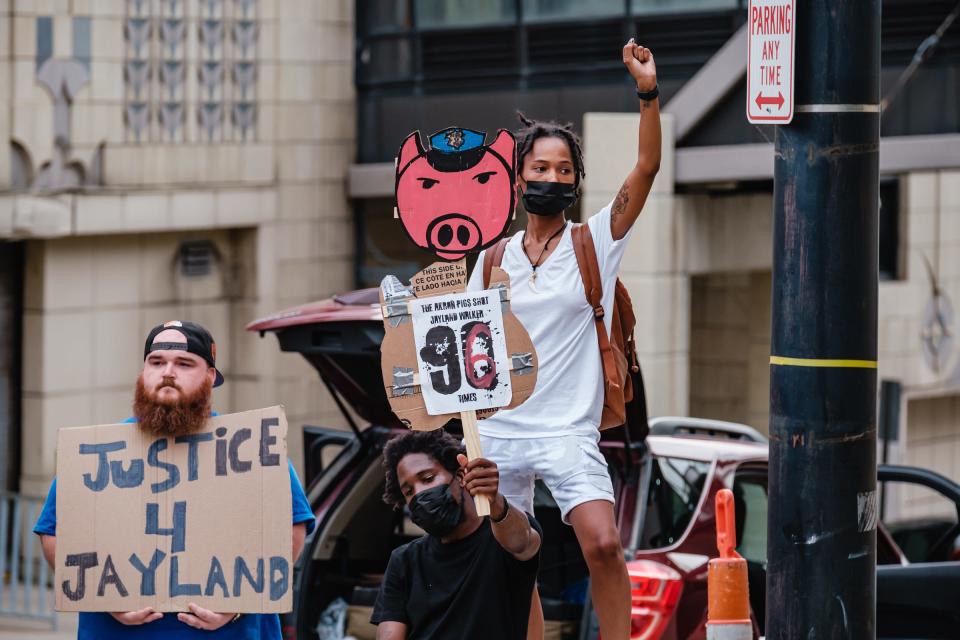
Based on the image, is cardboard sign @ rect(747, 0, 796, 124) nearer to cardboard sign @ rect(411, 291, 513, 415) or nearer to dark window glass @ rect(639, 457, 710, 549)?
cardboard sign @ rect(411, 291, 513, 415)

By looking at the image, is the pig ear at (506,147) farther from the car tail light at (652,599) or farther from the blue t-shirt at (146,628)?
the car tail light at (652,599)

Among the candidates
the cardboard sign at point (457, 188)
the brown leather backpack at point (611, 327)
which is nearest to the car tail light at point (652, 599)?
the brown leather backpack at point (611, 327)

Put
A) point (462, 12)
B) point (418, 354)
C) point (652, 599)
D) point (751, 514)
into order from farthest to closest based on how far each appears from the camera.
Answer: point (462, 12) < point (751, 514) < point (652, 599) < point (418, 354)

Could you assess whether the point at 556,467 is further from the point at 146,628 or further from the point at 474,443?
the point at 146,628

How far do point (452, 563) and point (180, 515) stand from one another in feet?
2.57

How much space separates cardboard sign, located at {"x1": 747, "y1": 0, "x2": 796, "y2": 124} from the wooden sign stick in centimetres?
125

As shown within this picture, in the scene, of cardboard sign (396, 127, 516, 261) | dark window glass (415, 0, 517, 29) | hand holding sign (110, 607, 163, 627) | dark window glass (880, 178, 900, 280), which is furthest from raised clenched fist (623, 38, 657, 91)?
A: dark window glass (415, 0, 517, 29)

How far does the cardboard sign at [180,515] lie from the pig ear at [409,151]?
2.95 ft

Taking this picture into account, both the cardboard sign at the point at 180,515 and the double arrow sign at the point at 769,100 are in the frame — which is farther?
the double arrow sign at the point at 769,100

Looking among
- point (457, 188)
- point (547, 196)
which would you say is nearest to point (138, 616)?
point (457, 188)

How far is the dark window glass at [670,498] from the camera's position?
279 inches

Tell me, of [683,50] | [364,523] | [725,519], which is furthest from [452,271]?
[683,50]

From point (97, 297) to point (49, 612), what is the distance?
8.88 feet

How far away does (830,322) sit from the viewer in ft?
17.4
